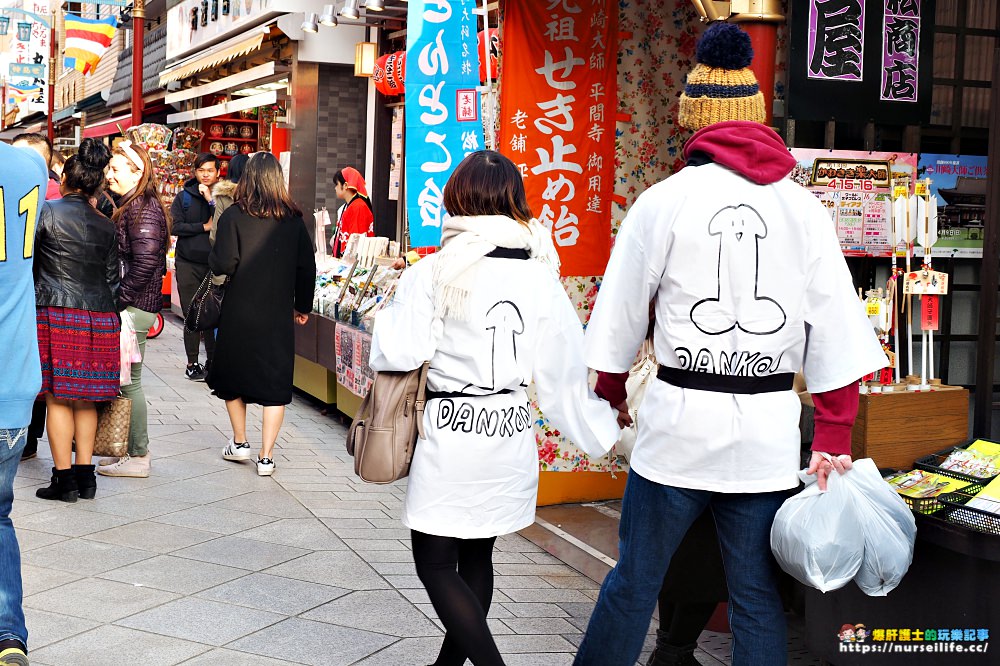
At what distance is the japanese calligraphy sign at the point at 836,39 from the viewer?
16.3 feet

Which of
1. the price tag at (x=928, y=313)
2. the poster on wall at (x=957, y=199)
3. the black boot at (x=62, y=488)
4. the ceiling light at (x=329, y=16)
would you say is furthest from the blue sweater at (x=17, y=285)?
the ceiling light at (x=329, y=16)

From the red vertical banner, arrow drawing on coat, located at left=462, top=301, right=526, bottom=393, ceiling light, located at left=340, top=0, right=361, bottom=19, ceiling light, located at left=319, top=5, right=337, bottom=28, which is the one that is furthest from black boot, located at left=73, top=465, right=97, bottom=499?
ceiling light, located at left=319, top=5, right=337, bottom=28

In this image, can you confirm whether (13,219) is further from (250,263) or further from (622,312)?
(250,263)

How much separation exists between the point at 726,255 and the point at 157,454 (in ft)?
19.3

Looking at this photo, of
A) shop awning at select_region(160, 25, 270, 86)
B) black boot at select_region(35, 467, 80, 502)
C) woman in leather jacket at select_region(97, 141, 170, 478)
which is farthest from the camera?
shop awning at select_region(160, 25, 270, 86)

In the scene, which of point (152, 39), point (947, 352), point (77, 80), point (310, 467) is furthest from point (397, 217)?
point (77, 80)

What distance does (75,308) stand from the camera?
6348 mm

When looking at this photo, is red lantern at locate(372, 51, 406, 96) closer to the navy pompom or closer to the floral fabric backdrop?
the floral fabric backdrop

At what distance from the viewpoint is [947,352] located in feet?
20.4

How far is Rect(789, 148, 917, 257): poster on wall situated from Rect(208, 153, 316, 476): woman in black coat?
341 centimetres

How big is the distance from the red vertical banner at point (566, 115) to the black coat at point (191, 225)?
577 cm

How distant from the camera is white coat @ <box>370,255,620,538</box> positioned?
3.69 m

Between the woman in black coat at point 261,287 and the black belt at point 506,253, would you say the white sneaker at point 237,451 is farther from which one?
the black belt at point 506,253

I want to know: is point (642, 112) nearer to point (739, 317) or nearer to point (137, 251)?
point (137, 251)
